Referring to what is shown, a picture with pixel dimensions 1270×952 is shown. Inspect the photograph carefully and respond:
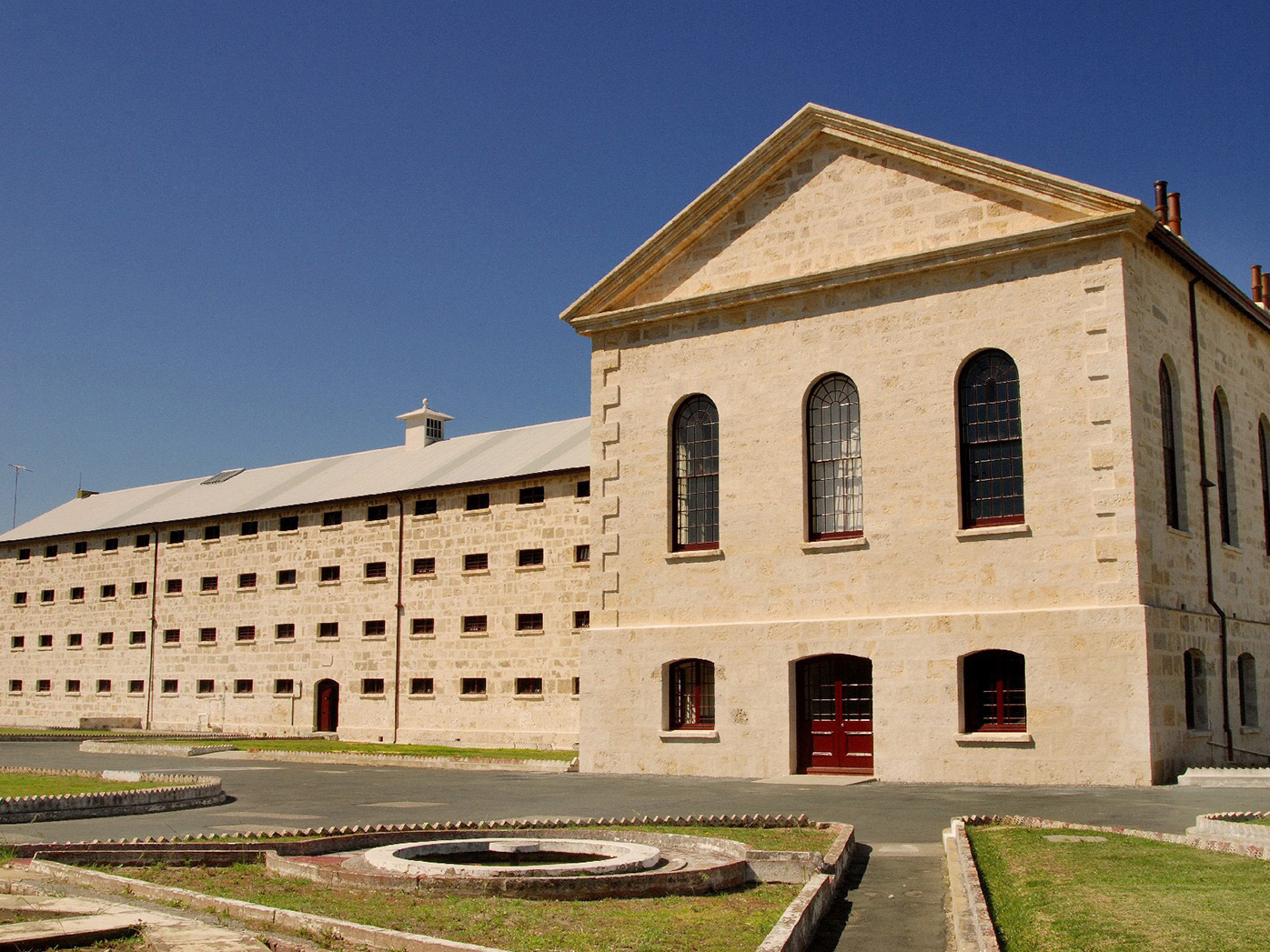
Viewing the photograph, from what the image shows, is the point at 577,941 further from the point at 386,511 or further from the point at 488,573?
the point at 386,511

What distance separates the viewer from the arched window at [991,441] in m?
22.3

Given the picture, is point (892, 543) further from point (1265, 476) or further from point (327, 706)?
point (327, 706)

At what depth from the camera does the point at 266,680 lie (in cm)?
4216

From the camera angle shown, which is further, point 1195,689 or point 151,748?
point 151,748

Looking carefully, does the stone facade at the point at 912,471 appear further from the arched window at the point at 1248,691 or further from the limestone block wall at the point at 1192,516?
the arched window at the point at 1248,691

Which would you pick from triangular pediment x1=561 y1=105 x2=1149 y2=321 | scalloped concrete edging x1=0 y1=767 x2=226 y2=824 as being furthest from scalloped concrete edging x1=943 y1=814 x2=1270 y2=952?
triangular pediment x1=561 y1=105 x2=1149 y2=321

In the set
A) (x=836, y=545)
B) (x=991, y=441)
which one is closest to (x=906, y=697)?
(x=836, y=545)

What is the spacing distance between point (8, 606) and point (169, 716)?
1194 cm

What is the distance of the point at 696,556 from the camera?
83.0 feet

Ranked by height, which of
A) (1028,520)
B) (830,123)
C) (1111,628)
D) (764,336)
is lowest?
(1111,628)

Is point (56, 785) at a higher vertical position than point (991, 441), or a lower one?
lower

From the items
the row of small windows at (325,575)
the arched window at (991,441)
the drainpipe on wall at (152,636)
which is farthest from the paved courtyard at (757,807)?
the drainpipe on wall at (152,636)

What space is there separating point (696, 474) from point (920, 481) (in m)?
5.10

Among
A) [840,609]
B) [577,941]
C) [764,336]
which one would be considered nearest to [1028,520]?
[840,609]
